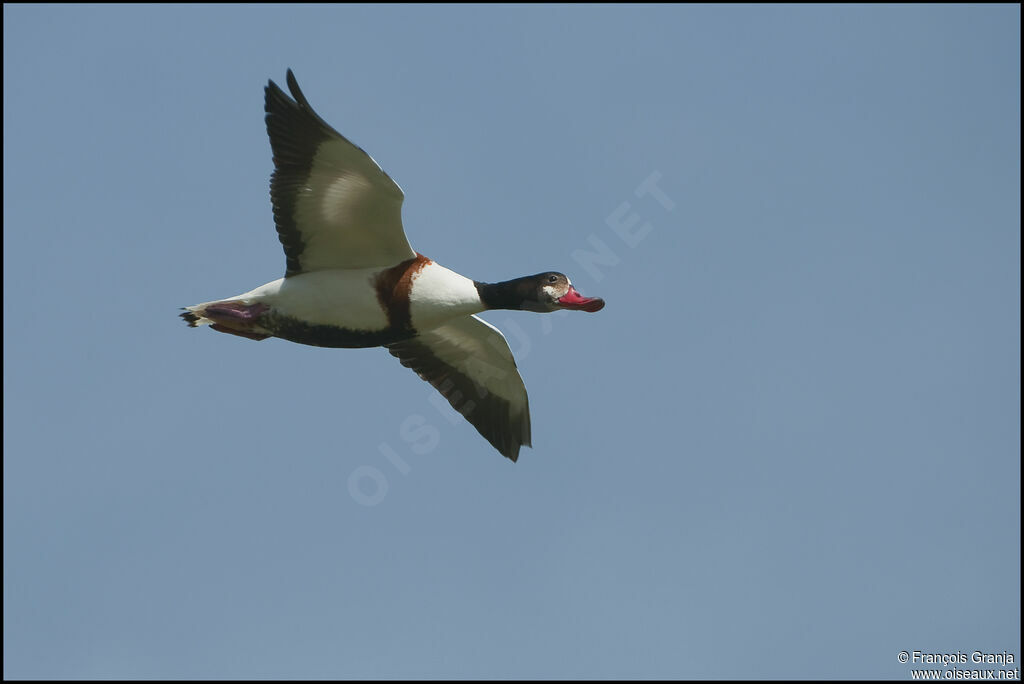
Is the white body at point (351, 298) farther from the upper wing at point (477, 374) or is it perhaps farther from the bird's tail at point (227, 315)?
the upper wing at point (477, 374)

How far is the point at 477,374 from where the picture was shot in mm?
13297

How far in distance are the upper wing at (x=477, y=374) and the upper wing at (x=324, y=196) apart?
1.59m

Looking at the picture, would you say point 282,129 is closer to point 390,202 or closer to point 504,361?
point 390,202

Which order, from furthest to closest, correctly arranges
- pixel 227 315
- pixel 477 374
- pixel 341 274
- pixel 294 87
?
pixel 477 374 < pixel 341 274 < pixel 227 315 < pixel 294 87

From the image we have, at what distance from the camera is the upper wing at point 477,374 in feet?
42.3

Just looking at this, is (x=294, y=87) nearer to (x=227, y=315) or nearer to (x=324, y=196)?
(x=324, y=196)

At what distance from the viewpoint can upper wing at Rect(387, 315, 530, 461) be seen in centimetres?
1291

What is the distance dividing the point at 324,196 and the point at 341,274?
0.84 m

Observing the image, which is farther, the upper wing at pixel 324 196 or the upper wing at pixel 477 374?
the upper wing at pixel 477 374

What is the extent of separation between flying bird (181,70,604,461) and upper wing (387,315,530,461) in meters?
0.97

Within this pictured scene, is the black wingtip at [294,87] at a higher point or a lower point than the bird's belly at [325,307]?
higher

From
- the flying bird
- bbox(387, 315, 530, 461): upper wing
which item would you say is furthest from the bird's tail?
bbox(387, 315, 530, 461): upper wing

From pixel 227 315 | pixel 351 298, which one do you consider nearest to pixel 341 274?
pixel 351 298

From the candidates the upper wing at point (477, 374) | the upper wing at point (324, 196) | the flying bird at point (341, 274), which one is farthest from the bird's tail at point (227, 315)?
the upper wing at point (477, 374)
